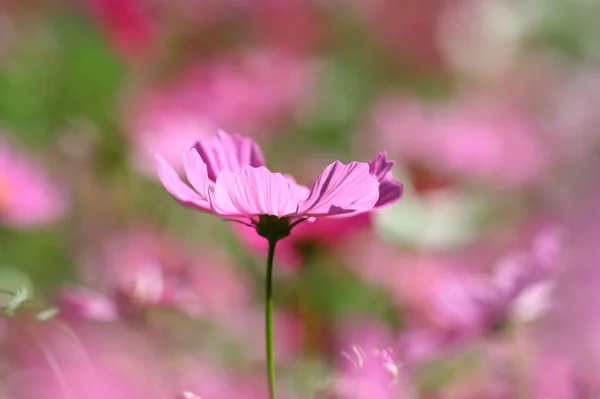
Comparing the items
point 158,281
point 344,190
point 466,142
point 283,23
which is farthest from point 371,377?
point 283,23

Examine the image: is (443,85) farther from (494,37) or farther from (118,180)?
(118,180)

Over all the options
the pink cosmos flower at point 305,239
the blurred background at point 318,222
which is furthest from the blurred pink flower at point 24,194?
the pink cosmos flower at point 305,239

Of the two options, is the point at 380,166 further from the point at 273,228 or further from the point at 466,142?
the point at 466,142

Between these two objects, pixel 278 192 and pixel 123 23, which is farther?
pixel 123 23

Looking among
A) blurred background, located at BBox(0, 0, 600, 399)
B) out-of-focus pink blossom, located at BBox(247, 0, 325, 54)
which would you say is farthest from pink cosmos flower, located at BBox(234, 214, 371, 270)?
out-of-focus pink blossom, located at BBox(247, 0, 325, 54)

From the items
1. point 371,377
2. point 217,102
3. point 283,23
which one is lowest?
point 371,377

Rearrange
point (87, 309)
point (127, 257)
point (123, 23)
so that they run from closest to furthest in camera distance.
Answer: point (87, 309), point (127, 257), point (123, 23)

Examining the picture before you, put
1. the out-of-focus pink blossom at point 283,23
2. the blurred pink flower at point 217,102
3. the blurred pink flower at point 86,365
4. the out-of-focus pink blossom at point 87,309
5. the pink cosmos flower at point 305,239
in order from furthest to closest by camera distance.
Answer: the out-of-focus pink blossom at point 283,23
the blurred pink flower at point 217,102
the pink cosmos flower at point 305,239
the out-of-focus pink blossom at point 87,309
the blurred pink flower at point 86,365

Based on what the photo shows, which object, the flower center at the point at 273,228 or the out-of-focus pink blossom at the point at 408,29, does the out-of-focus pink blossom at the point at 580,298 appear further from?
the out-of-focus pink blossom at the point at 408,29
